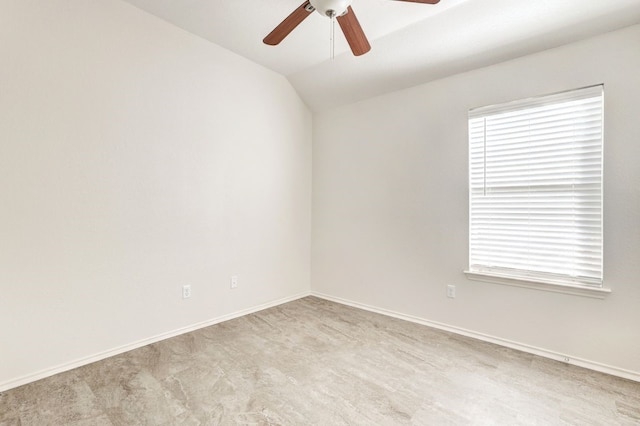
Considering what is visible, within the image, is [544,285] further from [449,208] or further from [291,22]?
[291,22]

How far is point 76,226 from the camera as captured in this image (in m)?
2.22

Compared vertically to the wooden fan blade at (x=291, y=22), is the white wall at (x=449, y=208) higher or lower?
lower

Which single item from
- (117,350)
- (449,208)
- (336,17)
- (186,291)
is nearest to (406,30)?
(336,17)

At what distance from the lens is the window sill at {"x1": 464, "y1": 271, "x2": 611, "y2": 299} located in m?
2.21

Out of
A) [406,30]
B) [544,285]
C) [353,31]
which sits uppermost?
[406,30]

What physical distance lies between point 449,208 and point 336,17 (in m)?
1.99

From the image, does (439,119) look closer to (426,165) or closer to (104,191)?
(426,165)

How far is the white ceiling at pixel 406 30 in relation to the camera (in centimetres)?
215

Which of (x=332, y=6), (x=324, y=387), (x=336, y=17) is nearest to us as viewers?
(x=332, y=6)

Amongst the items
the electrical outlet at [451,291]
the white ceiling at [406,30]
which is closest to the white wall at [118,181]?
the white ceiling at [406,30]

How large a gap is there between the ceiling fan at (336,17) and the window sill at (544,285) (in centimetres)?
217

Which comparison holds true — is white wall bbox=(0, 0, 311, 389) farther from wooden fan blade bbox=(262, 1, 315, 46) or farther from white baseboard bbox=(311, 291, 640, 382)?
white baseboard bbox=(311, 291, 640, 382)

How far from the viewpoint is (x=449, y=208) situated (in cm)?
294

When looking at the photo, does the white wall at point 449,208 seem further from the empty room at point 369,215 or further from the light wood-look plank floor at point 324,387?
the light wood-look plank floor at point 324,387
